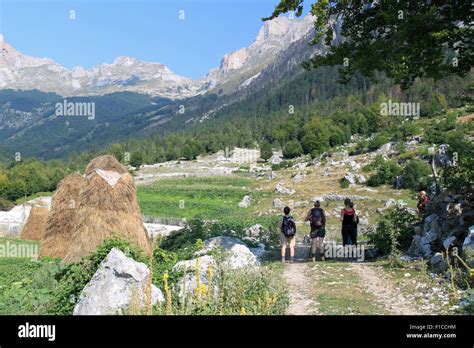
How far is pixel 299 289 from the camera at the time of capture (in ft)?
34.6

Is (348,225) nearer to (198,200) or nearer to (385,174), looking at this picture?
(385,174)

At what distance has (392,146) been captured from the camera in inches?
2485

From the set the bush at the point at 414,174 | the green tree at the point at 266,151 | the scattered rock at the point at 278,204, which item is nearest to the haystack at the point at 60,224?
the scattered rock at the point at 278,204

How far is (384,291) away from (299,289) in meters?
1.91

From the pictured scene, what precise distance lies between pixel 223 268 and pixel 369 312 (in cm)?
296

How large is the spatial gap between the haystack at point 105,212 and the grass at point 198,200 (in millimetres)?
25090

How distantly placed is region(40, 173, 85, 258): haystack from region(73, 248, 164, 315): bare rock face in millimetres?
9842

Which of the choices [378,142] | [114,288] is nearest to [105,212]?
[114,288]

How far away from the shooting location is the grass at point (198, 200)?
157 feet

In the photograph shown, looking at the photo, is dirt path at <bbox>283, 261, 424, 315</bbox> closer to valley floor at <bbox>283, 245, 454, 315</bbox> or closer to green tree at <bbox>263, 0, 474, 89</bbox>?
valley floor at <bbox>283, 245, 454, 315</bbox>

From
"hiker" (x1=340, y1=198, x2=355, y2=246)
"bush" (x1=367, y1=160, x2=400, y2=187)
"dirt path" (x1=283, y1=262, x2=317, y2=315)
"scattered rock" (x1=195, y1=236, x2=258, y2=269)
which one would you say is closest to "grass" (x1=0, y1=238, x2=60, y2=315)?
"scattered rock" (x1=195, y1=236, x2=258, y2=269)

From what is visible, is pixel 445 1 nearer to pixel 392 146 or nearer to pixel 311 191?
pixel 311 191
